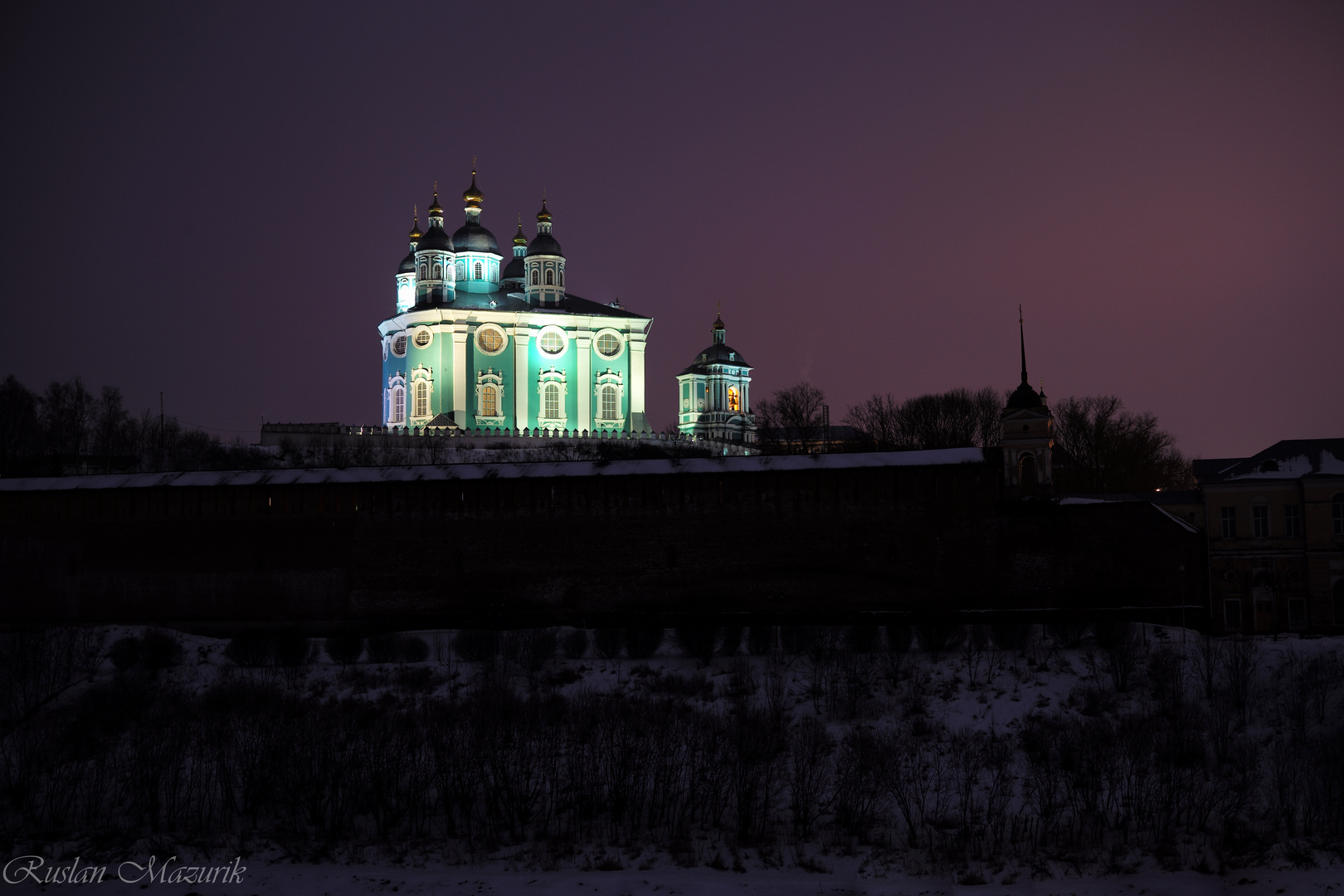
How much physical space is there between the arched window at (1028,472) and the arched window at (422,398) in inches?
1169

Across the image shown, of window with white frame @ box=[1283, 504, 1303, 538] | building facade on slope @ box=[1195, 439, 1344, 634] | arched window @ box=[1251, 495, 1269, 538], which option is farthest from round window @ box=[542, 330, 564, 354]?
window with white frame @ box=[1283, 504, 1303, 538]

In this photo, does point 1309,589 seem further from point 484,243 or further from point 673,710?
point 484,243

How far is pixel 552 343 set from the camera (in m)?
53.6

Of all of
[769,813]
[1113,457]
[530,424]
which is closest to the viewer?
[769,813]

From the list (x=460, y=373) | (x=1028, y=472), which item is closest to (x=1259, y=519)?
(x=1028, y=472)

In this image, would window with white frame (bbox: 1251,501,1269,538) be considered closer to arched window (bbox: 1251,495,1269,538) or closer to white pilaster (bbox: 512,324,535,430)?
arched window (bbox: 1251,495,1269,538)

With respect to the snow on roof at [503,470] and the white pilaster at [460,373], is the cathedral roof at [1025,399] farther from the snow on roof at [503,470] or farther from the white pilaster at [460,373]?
the white pilaster at [460,373]

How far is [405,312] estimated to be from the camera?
173 ft

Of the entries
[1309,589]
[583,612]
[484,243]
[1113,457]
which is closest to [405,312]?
[484,243]

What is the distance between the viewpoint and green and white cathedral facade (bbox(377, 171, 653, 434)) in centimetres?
5162

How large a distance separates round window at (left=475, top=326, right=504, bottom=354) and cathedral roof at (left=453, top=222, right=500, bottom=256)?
3.90m

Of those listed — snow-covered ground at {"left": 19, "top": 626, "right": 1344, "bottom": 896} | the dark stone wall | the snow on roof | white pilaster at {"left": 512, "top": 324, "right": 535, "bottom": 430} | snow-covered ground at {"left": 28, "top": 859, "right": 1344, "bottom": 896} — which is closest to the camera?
snow-covered ground at {"left": 28, "top": 859, "right": 1344, "bottom": 896}

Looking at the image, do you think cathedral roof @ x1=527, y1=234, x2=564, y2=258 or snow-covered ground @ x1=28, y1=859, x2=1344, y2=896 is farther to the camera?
cathedral roof @ x1=527, y1=234, x2=564, y2=258

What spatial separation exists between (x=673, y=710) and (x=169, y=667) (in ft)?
31.0
